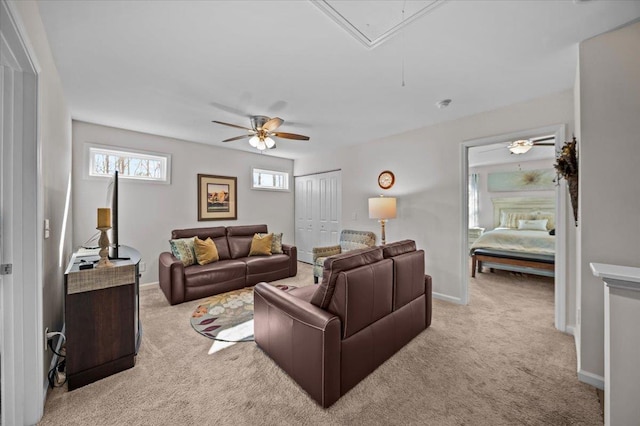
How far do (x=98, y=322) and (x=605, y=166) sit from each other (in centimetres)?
386

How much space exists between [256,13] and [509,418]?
2.96 meters

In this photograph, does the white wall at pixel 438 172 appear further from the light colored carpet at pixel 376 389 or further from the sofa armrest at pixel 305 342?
the sofa armrest at pixel 305 342

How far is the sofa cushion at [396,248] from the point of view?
222 cm

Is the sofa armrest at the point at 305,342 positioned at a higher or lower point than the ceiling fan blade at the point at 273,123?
lower

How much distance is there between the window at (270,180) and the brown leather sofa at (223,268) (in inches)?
42.8

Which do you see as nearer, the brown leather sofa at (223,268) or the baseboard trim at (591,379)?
the baseboard trim at (591,379)

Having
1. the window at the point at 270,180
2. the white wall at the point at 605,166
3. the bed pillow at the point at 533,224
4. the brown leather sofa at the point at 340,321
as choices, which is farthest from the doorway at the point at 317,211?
the bed pillow at the point at 533,224

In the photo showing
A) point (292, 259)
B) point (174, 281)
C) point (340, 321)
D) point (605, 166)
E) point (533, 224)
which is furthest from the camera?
point (533, 224)

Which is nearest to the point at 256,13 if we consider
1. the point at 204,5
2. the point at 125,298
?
the point at 204,5

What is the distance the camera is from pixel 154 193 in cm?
416

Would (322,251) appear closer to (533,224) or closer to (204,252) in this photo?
(204,252)

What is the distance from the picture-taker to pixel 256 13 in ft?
5.19

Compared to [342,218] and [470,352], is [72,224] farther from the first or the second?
[470,352]

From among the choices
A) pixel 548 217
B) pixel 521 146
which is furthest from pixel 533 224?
pixel 521 146
